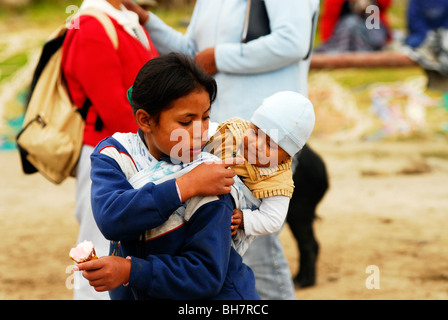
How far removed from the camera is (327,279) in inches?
154

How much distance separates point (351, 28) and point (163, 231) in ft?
21.4

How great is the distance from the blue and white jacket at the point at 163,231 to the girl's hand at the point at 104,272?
0.11 ft

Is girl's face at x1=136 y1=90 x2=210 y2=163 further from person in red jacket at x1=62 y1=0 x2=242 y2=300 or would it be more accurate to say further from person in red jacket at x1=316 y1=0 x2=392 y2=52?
person in red jacket at x1=316 y1=0 x2=392 y2=52

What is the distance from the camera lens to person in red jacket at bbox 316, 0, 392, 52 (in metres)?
7.58

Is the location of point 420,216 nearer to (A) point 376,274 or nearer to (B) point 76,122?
(A) point 376,274

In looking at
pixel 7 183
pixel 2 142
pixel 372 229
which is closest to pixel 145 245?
pixel 372 229

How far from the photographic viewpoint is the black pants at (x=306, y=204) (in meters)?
3.58

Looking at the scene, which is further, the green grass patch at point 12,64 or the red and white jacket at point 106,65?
the green grass patch at point 12,64

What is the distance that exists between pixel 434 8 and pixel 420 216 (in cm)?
346

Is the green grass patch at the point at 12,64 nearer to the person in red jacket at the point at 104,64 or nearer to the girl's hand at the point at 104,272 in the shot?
the person in red jacket at the point at 104,64

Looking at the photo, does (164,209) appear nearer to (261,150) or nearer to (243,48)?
(261,150)

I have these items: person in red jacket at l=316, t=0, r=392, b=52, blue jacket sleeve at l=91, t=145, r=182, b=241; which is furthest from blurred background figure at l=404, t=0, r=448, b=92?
blue jacket sleeve at l=91, t=145, r=182, b=241

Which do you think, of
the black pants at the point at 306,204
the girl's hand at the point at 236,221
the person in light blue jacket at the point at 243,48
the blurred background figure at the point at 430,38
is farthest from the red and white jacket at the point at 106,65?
the blurred background figure at the point at 430,38

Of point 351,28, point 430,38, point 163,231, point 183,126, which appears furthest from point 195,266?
point 351,28
